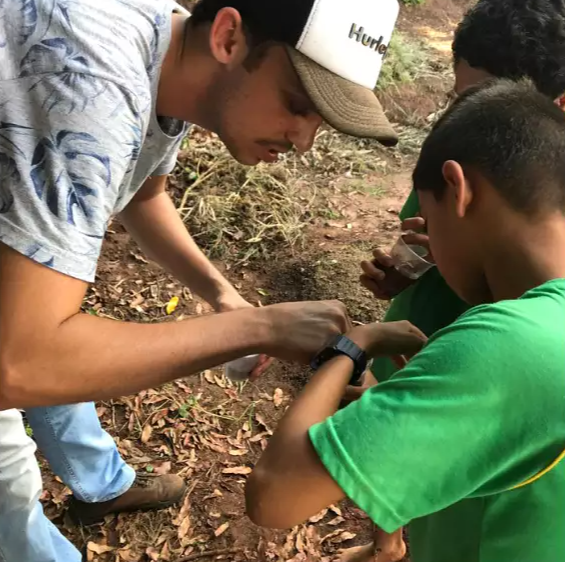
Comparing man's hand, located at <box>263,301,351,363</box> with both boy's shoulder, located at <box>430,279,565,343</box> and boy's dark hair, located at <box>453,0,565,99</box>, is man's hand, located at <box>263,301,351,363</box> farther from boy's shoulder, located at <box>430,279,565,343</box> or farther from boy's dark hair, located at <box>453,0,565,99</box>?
boy's dark hair, located at <box>453,0,565,99</box>

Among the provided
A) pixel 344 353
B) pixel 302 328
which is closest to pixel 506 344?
pixel 344 353

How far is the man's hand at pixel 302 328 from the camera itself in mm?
1591

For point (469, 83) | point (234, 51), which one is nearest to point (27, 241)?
point (234, 51)

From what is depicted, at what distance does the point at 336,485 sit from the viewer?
123 centimetres

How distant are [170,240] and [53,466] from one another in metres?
1.05

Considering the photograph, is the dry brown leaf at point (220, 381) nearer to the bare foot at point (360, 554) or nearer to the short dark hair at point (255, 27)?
the bare foot at point (360, 554)

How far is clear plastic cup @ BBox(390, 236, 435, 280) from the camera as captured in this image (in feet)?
6.94

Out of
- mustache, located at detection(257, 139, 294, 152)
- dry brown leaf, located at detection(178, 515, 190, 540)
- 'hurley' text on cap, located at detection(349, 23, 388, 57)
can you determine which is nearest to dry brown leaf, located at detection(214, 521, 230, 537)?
dry brown leaf, located at detection(178, 515, 190, 540)

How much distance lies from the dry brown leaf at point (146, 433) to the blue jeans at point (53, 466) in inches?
17.5

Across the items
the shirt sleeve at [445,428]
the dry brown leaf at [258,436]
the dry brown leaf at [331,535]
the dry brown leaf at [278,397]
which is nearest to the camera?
the shirt sleeve at [445,428]

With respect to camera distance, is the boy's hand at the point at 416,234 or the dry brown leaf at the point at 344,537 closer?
the boy's hand at the point at 416,234

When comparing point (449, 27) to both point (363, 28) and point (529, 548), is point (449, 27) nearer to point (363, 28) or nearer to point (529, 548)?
point (363, 28)

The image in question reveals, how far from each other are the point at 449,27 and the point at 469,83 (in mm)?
6177

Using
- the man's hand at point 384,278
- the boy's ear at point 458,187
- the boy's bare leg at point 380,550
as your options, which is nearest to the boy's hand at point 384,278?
the man's hand at point 384,278
